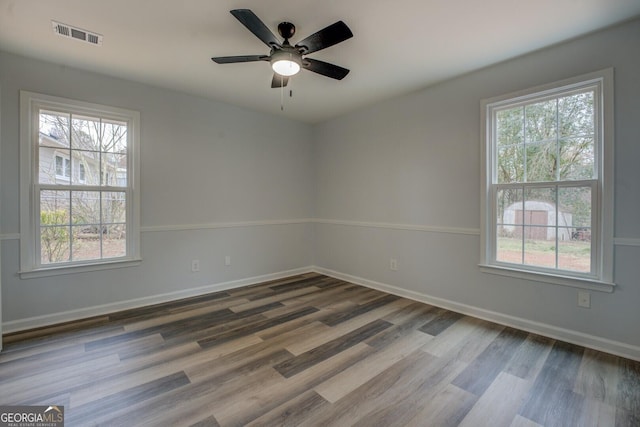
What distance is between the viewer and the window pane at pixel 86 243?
2969 millimetres

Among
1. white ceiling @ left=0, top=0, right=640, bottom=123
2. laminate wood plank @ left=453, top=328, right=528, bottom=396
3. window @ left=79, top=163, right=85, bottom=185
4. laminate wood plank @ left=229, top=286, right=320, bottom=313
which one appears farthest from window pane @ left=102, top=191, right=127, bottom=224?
laminate wood plank @ left=453, top=328, right=528, bottom=396

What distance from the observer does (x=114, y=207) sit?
10.4 ft

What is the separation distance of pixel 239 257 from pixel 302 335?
6.07ft

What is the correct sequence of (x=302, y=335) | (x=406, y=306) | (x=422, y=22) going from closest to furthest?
1. (x=422, y=22)
2. (x=302, y=335)
3. (x=406, y=306)

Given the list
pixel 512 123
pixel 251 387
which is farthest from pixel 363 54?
pixel 251 387

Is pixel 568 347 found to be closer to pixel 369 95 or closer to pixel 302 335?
pixel 302 335

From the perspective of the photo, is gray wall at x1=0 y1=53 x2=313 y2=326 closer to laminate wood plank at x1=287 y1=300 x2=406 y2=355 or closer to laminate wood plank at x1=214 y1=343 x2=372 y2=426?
laminate wood plank at x1=287 y1=300 x2=406 y2=355

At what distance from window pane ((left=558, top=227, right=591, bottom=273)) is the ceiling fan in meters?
2.40

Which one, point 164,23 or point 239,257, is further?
point 239,257

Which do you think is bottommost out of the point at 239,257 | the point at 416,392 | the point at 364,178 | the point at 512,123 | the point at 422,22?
the point at 416,392

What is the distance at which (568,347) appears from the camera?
2.38 metres

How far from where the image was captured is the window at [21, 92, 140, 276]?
8.91 ft

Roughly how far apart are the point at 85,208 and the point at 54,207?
238 millimetres

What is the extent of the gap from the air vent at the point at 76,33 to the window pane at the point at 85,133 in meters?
0.91
